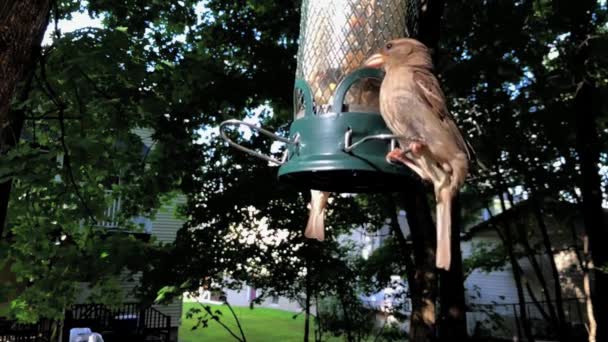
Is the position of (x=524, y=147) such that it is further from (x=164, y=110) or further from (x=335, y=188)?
(x=335, y=188)

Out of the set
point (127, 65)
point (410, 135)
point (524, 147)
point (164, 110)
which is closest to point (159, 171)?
point (164, 110)

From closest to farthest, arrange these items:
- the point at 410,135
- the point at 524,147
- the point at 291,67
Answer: the point at 410,135
the point at 291,67
the point at 524,147

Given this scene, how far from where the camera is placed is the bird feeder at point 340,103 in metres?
1.78

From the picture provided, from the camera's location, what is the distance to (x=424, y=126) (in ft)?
4.82

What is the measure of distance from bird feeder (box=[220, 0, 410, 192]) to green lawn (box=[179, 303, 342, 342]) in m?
12.1

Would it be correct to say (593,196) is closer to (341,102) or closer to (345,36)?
(345,36)

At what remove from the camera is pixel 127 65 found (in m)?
5.05

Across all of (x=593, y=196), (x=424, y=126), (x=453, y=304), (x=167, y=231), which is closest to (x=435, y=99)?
(x=424, y=126)

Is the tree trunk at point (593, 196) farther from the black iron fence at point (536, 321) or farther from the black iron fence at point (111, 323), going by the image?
the black iron fence at point (111, 323)

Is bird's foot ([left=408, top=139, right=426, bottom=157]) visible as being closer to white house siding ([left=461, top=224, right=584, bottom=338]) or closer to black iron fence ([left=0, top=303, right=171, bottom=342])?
black iron fence ([left=0, top=303, right=171, bottom=342])

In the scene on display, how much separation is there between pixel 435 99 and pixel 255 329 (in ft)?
67.4

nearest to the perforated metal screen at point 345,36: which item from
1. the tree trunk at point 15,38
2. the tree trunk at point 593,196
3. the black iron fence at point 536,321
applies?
the tree trunk at point 15,38

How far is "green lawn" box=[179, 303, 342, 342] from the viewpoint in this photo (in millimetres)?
17453

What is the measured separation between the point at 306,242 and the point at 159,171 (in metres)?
2.71
